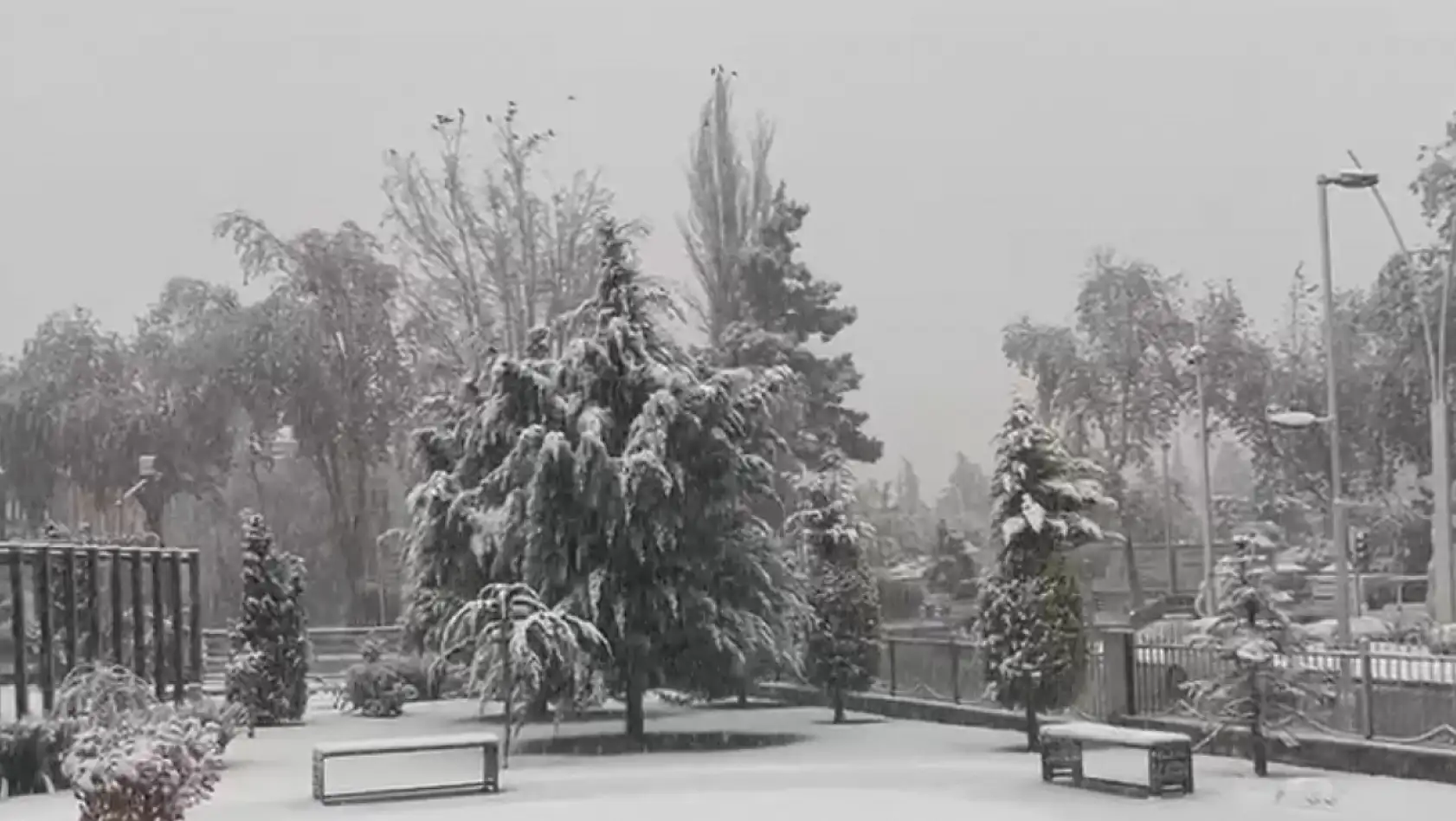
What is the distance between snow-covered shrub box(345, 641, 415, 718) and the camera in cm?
3120

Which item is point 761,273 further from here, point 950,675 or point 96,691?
point 96,691

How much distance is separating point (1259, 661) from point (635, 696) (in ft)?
31.3

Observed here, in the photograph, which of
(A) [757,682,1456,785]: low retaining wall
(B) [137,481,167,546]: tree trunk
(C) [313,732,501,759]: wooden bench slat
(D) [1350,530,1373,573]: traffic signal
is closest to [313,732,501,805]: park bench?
(C) [313,732,501,759]: wooden bench slat

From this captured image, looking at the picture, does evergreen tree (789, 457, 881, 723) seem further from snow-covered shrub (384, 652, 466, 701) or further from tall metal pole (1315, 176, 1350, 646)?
snow-covered shrub (384, 652, 466, 701)

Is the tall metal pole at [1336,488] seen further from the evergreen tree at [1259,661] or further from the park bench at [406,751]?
the park bench at [406,751]

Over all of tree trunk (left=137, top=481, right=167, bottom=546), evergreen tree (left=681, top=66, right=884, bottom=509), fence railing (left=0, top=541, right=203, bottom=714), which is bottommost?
fence railing (left=0, top=541, right=203, bottom=714)

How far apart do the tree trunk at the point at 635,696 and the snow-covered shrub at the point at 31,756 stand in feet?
23.8

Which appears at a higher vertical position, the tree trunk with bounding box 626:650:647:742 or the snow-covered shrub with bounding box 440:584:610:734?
the snow-covered shrub with bounding box 440:584:610:734

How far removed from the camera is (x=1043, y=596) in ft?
71.0

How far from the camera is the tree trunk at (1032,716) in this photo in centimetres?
2159

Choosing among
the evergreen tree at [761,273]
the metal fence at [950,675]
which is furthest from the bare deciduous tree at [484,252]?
the metal fence at [950,675]

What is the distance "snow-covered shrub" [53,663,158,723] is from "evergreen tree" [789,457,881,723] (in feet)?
31.8

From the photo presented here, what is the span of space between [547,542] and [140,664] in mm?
6331

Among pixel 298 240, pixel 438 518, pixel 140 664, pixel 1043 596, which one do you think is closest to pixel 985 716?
pixel 1043 596
